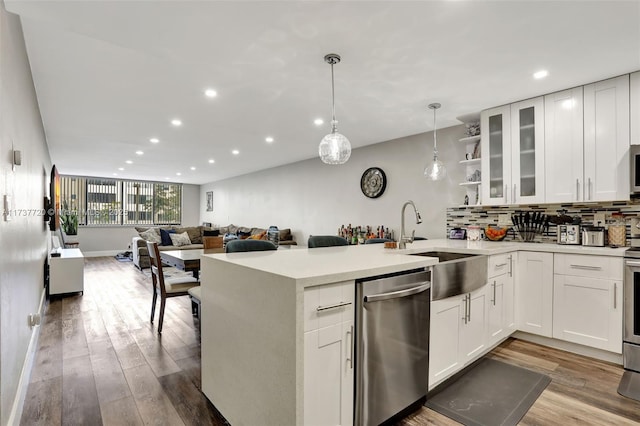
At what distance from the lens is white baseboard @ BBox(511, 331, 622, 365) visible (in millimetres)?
2664

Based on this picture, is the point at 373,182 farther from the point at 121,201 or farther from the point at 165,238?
the point at 121,201

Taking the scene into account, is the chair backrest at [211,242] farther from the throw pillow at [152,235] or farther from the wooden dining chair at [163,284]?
the throw pillow at [152,235]

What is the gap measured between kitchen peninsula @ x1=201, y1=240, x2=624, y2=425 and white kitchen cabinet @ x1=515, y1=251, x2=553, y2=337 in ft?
5.44

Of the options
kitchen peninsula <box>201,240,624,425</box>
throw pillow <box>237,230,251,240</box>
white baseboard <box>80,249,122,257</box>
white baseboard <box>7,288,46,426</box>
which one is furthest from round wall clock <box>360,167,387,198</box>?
white baseboard <box>80,249,122,257</box>

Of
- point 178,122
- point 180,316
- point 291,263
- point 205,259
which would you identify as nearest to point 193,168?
point 178,122

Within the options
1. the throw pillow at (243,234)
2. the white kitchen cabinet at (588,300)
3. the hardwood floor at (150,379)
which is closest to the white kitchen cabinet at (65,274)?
the hardwood floor at (150,379)

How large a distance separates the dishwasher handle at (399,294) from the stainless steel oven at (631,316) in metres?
1.82

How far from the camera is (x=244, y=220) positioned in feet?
29.9

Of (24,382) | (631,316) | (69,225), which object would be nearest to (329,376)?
(24,382)

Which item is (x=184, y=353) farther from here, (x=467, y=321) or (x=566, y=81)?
(x=566, y=81)

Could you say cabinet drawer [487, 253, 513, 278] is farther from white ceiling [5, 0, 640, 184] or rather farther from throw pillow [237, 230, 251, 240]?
throw pillow [237, 230, 251, 240]

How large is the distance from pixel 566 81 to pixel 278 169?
229 inches

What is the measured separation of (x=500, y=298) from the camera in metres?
2.83

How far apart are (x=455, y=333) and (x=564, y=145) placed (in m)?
2.23
